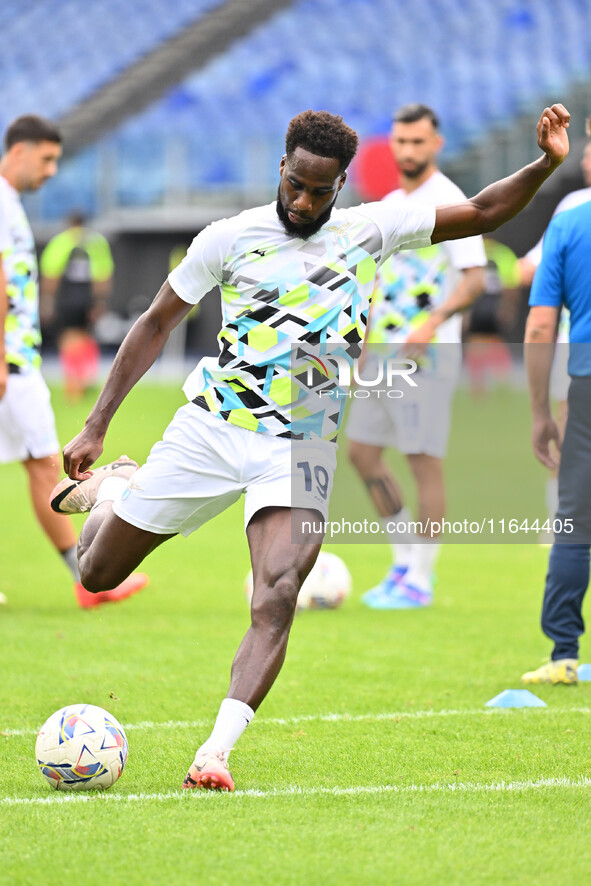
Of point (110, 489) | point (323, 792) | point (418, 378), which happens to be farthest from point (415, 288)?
point (323, 792)

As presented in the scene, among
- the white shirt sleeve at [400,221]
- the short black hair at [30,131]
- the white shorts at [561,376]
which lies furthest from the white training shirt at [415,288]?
the white shirt sleeve at [400,221]

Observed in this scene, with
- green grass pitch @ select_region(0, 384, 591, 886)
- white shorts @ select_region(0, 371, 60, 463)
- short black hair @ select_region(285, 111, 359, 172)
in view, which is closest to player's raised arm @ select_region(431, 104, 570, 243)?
short black hair @ select_region(285, 111, 359, 172)

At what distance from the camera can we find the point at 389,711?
5238 mm

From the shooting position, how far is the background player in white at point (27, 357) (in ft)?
23.5

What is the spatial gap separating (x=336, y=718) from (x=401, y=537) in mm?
2968

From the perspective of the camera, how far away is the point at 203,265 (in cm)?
431

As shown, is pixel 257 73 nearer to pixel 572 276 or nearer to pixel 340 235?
pixel 572 276

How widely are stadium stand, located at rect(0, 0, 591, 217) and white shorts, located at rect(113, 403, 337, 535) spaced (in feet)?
78.2

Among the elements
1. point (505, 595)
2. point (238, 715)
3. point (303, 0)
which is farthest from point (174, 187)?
point (238, 715)

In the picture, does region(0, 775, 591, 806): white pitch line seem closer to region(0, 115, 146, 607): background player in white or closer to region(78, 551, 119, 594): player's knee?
region(78, 551, 119, 594): player's knee

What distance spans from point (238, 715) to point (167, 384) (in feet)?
73.6

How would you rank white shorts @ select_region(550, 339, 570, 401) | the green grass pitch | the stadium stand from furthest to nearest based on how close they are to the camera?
1. the stadium stand
2. white shorts @ select_region(550, 339, 570, 401)
3. the green grass pitch

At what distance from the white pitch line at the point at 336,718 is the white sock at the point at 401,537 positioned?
2.71m

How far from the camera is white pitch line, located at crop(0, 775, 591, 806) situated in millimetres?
3840
